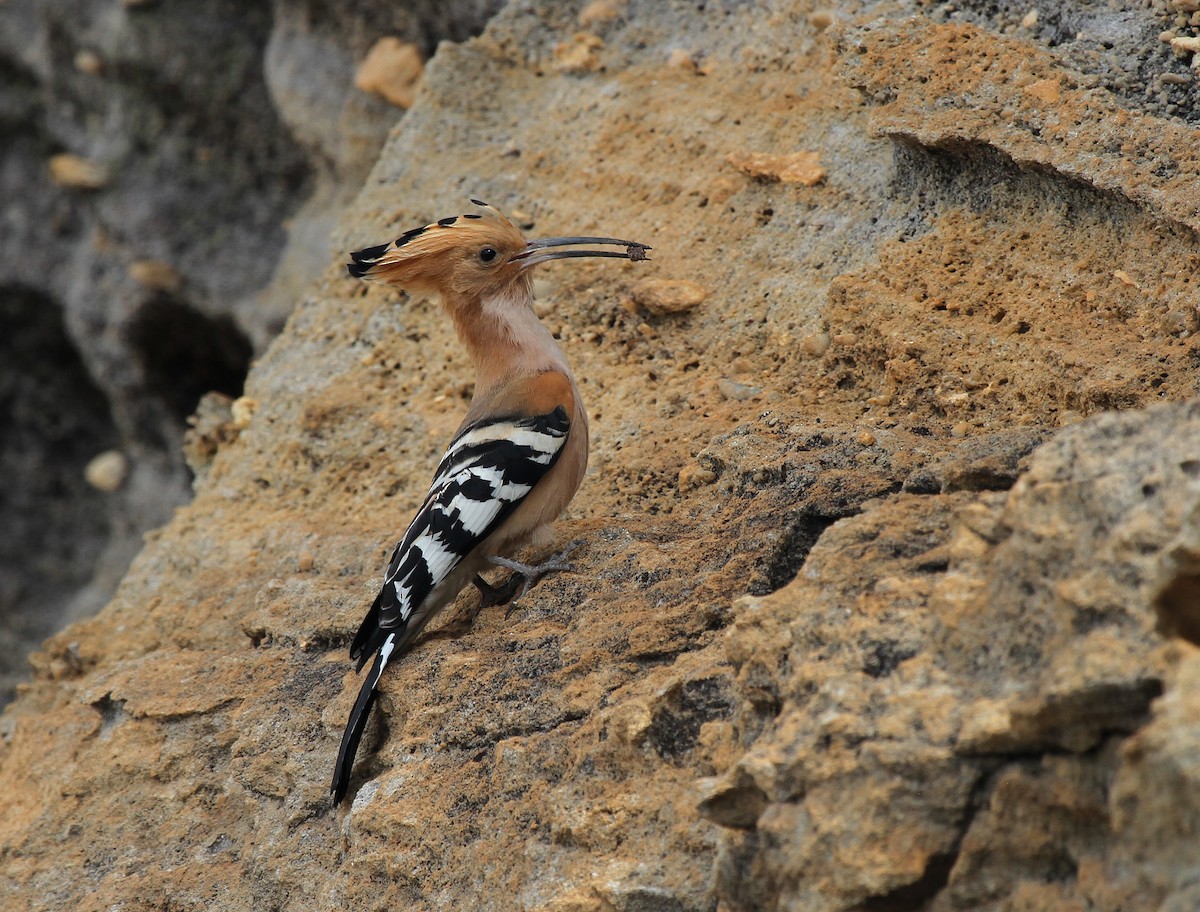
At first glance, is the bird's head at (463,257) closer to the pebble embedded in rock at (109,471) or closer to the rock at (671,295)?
the rock at (671,295)

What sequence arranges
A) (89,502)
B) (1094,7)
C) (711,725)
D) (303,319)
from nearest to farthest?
(711,725), (1094,7), (303,319), (89,502)

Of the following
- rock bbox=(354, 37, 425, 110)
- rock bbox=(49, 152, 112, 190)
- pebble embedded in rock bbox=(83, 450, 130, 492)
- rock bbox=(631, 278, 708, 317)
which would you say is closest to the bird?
rock bbox=(631, 278, 708, 317)

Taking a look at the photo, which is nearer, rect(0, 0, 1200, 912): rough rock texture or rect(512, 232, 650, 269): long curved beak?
rect(0, 0, 1200, 912): rough rock texture

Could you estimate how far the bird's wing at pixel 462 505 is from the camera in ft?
10.4

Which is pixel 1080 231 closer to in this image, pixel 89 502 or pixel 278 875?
pixel 278 875

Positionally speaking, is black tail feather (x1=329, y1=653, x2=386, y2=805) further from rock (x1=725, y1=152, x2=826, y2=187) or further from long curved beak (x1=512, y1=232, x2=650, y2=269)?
rock (x1=725, y1=152, x2=826, y2=187)

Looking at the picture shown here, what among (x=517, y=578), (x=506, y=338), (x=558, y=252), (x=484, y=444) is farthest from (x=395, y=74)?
(x=517, y=578)

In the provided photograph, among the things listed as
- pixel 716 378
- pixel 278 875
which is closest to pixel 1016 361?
pixel 716 378

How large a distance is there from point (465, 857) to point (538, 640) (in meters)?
0.56

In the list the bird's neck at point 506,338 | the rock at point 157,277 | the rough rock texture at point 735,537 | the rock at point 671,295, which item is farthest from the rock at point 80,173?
the rock at point 671,295

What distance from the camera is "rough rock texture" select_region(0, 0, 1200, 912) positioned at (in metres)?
1.80

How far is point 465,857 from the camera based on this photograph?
254cm

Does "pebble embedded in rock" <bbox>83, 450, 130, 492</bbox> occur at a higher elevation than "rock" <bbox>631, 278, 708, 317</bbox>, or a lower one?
lower

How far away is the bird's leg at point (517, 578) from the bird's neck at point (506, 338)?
65cm
